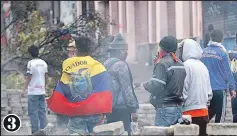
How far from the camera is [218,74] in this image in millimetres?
9062

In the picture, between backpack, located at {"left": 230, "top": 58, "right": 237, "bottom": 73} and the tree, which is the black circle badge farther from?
backpack, located at {"left": 230, "top": 58, "right": 237, "bottom": 73}

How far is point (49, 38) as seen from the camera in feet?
47.4

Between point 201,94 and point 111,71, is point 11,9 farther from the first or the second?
point 201,94

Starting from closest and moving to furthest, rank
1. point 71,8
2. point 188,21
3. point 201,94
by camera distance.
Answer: point 201,94, point 188,21, point 71,8

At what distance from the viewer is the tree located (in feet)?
46.5

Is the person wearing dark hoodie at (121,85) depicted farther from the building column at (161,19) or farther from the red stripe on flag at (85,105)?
the building column at (161,19)

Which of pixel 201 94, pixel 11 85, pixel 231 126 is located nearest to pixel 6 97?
pixel 11 85

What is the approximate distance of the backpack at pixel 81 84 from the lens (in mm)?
7852

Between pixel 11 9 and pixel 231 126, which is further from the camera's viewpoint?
pixel 11 9

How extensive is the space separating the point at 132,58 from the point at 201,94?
16.9m

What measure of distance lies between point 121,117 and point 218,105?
1.31 meters

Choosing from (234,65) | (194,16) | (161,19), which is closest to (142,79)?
(194,16)

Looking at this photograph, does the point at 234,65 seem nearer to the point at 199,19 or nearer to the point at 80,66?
the point at 80,66

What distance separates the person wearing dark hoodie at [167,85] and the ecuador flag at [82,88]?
1.91 feet
